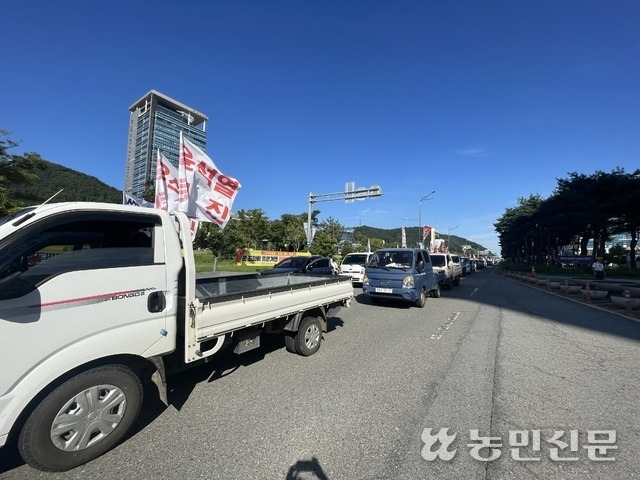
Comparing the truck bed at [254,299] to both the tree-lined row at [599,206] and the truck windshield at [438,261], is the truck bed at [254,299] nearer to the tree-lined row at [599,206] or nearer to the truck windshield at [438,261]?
the truck windshield at [438,261]

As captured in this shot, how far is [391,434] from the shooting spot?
316 centimetres

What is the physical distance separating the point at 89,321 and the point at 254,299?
6.26 ft

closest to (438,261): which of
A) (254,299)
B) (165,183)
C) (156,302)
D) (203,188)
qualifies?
(203,188)

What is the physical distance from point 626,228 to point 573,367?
135ft

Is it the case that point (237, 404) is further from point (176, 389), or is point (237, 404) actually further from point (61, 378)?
point (61, 378)

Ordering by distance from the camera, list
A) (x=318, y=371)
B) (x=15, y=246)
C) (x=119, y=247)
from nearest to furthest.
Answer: (x=15, y=246)
(x=119, y=247)
(x=318, y=371)

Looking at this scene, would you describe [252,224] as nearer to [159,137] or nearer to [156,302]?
[159,137]

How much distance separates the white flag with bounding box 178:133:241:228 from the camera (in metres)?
5.81

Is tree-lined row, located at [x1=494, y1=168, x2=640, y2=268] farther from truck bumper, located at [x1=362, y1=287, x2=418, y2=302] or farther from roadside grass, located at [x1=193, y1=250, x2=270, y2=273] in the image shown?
roadside grass, located at [x1=193, y1=250, x2=270, y2=273]

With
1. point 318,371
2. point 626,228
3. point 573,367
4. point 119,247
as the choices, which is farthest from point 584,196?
point 119,247

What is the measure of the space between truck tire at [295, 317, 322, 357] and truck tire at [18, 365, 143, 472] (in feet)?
9.06

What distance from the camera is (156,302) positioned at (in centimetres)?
308

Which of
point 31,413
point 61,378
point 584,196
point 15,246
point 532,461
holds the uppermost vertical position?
point 584,196

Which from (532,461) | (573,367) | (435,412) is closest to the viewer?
(532,461)
